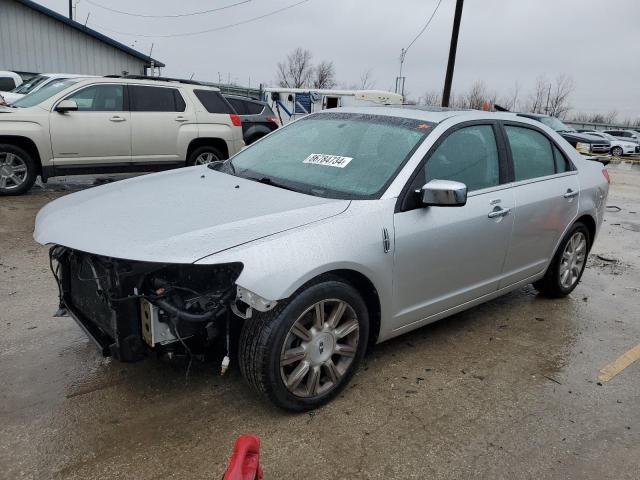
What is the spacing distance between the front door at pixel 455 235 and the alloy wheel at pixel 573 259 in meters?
1.21

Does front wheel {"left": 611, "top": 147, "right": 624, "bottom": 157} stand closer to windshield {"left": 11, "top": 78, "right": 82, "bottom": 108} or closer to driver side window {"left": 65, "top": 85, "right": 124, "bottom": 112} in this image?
driver side window {"left": 65, "top": 85, "right": 124, "bottom": 112}

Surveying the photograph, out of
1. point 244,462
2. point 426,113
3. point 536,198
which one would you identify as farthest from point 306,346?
point 536,198

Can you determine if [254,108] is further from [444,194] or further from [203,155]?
[444,194]

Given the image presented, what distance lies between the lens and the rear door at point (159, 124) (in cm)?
898

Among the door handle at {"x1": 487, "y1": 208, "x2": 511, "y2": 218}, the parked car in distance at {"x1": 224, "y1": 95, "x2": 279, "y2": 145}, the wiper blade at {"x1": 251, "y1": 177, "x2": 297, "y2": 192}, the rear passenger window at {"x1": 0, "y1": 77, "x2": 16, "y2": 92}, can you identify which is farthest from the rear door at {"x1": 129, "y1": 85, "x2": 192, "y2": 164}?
the rear passenger window at {"x1": 0, "y1": 77, "x2": 16, "y2": 92}

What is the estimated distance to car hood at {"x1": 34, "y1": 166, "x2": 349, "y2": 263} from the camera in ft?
8.27

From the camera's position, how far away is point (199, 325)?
2707 mm

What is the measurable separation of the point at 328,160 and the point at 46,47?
23.5 m

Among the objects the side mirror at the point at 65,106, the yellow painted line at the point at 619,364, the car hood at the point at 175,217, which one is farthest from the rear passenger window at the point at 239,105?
the yellow painted line at the point at 619,364

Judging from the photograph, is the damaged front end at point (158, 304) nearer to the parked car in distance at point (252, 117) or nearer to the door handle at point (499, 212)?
the door handle at point (499, 212)

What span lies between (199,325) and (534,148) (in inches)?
123

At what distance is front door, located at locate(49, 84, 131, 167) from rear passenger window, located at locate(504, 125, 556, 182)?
6.63 meters

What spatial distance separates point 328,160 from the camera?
11.6ft

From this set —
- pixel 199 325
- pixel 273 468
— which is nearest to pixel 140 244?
pixel 199 325
